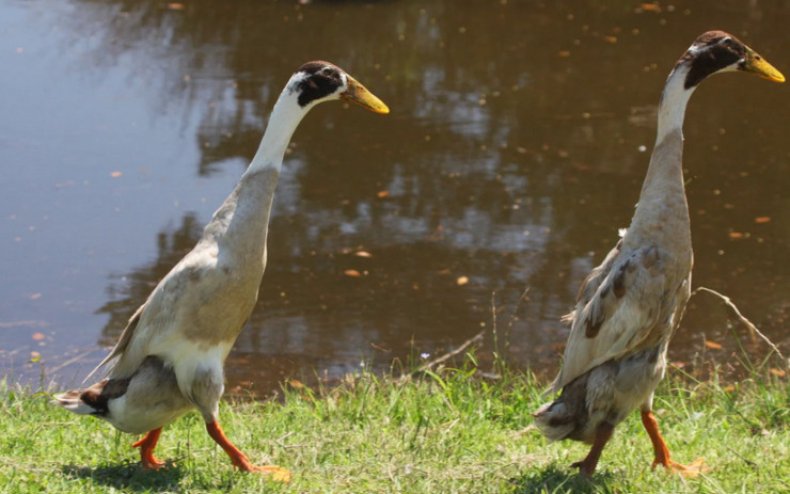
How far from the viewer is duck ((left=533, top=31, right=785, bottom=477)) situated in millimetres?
4871

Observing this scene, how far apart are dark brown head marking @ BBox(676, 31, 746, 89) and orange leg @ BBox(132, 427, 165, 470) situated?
248 centimetres

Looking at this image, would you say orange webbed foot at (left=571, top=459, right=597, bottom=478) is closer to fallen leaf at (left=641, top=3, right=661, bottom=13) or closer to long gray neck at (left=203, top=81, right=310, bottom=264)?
long gray neck at (left=203, top=81, right=310, bottom=264)

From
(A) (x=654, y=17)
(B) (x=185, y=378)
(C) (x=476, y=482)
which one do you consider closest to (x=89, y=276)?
(B) (x=185, y=378)

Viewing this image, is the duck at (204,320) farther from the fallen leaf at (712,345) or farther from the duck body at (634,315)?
the fallen leaf at (712,345)

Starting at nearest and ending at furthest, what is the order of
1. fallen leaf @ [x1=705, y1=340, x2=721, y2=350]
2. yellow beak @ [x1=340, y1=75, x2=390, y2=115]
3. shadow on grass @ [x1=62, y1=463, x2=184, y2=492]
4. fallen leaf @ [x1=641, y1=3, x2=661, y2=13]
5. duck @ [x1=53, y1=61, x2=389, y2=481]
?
shadow on grass @ [x1=62, y1=463, x2=184, y2=492] < duck @ [x1=53, y1=61, x2=389, y2=481] < yellow beak @ [x1=340, y1=75, x2=390, y2=115] < fallen leaf @ [x1=705, y1=340, x2=721, y2=350] < fallen leaf @ [x1=641, y1=3, x2=661, y2=13]

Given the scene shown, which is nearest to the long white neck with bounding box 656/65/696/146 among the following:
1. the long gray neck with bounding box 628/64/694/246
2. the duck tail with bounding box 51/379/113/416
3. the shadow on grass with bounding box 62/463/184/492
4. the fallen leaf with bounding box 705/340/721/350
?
the long gray neck with bounding box 628/64/694/246

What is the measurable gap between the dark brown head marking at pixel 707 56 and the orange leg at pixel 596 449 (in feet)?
4.47

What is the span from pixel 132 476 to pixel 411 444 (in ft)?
3.83

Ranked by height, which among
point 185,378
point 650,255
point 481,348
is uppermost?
point 650,255

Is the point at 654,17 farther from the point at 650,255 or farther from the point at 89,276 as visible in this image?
the point at 650,255

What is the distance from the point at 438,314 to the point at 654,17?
6.11 m

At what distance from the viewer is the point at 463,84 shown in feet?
35.6

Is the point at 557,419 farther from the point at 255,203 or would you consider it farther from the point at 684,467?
the point at 255,203

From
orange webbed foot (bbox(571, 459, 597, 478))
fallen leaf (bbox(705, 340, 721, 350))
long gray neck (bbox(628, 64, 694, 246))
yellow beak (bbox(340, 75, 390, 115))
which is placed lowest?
fallen leaf (bbox(705, 340, 721, 350))
